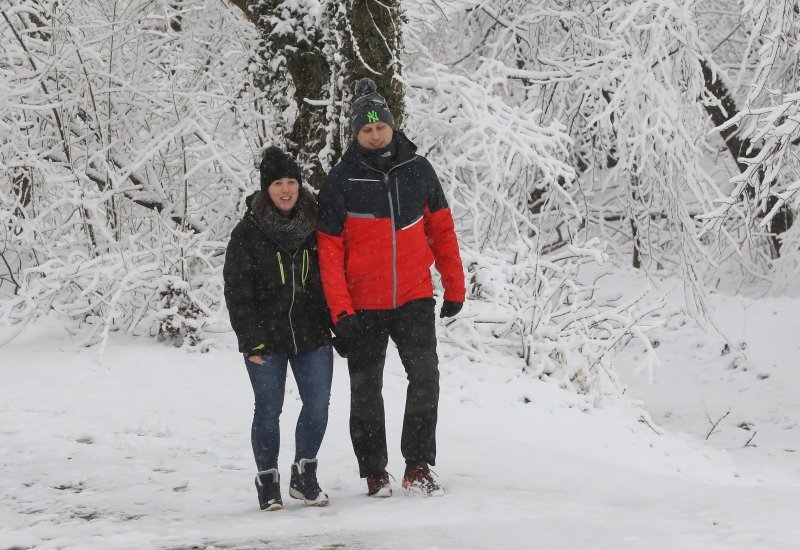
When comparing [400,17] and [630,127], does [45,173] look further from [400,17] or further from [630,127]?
[630,127]

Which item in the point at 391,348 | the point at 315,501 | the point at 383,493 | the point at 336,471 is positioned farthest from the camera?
the point at 391,348

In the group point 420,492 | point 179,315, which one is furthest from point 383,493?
point 179,315

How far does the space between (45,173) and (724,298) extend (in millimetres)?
8611

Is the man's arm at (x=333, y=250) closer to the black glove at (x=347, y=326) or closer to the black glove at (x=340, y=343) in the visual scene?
the black glove at (x=347, y=326)

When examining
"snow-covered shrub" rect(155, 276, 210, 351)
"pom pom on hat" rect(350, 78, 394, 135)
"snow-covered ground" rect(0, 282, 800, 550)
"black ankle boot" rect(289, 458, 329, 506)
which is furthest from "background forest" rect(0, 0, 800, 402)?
"black ankle boot" rect(289, 458, 329, 506)

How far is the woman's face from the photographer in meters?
4.24

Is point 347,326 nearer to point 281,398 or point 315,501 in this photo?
point 281,398

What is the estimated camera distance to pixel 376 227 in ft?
14.3

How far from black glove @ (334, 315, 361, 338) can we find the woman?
14cm

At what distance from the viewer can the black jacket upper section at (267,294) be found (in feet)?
13.7

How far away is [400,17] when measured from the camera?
664cm

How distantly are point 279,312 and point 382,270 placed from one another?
53cm

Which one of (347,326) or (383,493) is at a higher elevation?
(347,326)

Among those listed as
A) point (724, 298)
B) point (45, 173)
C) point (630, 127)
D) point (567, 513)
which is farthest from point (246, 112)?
point (724, 298)
